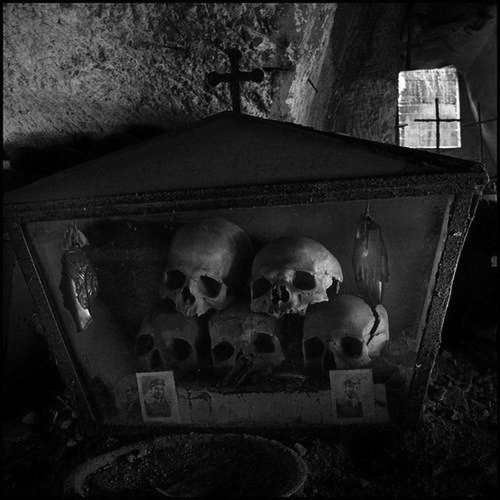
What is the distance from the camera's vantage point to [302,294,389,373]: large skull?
4.59 ft

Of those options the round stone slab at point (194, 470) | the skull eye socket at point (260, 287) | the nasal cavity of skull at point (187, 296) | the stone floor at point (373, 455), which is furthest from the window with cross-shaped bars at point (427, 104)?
the round stone slab at point (194, 470)

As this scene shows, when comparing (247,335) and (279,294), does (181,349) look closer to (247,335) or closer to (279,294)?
(247,335)

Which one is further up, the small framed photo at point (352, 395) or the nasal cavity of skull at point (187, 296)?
the nasal cavity of skull at point (187, 296)

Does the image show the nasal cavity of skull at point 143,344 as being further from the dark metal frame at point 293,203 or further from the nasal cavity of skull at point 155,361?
the dark metal frame at point 293,203

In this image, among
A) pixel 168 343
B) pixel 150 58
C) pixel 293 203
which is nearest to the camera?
pixel 293 203

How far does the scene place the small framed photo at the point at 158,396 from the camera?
157cm

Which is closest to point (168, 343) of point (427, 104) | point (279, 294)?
point (279, 294)

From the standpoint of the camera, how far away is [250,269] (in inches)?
58.8

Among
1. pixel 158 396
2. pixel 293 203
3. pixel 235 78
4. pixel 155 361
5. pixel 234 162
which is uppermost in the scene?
pixel 235 78

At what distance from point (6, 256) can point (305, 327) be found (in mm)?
1436

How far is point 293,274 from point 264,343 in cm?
27

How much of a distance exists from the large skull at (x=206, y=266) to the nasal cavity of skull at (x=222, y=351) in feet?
0.48

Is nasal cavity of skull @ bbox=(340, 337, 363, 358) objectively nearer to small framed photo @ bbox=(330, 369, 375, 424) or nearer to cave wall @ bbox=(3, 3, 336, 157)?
small framed photo @ bbox=(330, 369, 375, 424)

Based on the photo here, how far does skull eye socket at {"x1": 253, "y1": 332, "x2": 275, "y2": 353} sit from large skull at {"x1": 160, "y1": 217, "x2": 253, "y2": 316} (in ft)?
0.49
